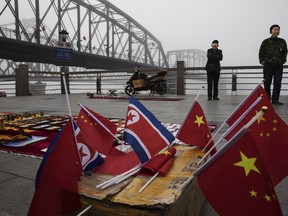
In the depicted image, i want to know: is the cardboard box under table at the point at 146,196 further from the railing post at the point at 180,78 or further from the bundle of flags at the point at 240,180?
the railing post at the point at 180,78

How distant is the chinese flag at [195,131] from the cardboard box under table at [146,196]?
1.33 feet

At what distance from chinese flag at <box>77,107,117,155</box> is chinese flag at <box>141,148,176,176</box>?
347 millimetres

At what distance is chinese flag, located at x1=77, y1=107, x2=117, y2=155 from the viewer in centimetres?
161

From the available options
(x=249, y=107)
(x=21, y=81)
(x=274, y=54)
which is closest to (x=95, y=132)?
(x=249, y=107)

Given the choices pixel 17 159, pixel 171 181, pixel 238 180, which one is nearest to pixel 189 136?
pixel 171 181

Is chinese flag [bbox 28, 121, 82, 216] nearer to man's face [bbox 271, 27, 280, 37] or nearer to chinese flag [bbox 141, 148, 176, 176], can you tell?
chinese flag [bbox 141, 148, 176, 176]

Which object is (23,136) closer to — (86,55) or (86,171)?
(86,171)

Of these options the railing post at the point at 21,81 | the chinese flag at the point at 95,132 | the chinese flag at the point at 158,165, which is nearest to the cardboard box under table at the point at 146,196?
the chinese flag at the point at 158,165

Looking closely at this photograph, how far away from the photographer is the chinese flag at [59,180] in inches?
37.9

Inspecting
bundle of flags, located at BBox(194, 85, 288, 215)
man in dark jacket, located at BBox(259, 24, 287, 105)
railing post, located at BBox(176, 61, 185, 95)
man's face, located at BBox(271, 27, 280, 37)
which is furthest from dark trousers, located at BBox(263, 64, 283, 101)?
bundle of flags, located at BBox(194, 85, 288, 215)

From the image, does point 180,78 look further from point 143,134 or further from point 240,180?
point 240,180

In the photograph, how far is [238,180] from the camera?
88cm

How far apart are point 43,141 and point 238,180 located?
1.94 m

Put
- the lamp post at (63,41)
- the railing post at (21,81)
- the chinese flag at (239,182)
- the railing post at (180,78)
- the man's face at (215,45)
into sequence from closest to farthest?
the chinese flag at (239,182)
the man's face at (215,45)
the railing post at (180,78)
the lamp post at (63,41)
the railing post at (21,81)
